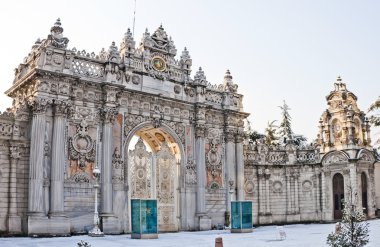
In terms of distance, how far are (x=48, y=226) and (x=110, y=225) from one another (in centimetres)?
337

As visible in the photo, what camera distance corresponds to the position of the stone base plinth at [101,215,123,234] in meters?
24.2

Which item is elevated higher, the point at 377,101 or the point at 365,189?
the point at 377,101

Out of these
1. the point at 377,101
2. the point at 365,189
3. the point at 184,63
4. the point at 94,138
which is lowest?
the point at 365,189

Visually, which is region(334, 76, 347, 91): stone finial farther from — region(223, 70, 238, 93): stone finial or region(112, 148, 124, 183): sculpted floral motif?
region(112, 148, 124, 183): sculpted floral motif

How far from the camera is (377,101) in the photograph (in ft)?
93.8

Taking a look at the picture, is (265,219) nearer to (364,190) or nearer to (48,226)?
(364,190)

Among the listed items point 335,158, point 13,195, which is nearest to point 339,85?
point 335,158

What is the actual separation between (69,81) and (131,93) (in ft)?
12.4

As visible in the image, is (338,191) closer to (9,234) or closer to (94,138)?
(94,138)

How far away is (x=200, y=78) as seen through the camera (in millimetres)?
30500

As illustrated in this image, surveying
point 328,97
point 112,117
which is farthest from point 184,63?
point 328,97

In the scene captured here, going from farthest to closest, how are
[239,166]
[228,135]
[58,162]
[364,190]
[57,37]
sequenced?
[364,190]
[239,166]
[228,135]
[57,37]
[58,162]

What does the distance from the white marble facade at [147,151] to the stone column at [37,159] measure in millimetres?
47

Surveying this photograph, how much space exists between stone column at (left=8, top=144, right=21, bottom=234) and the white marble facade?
0.05 meters
